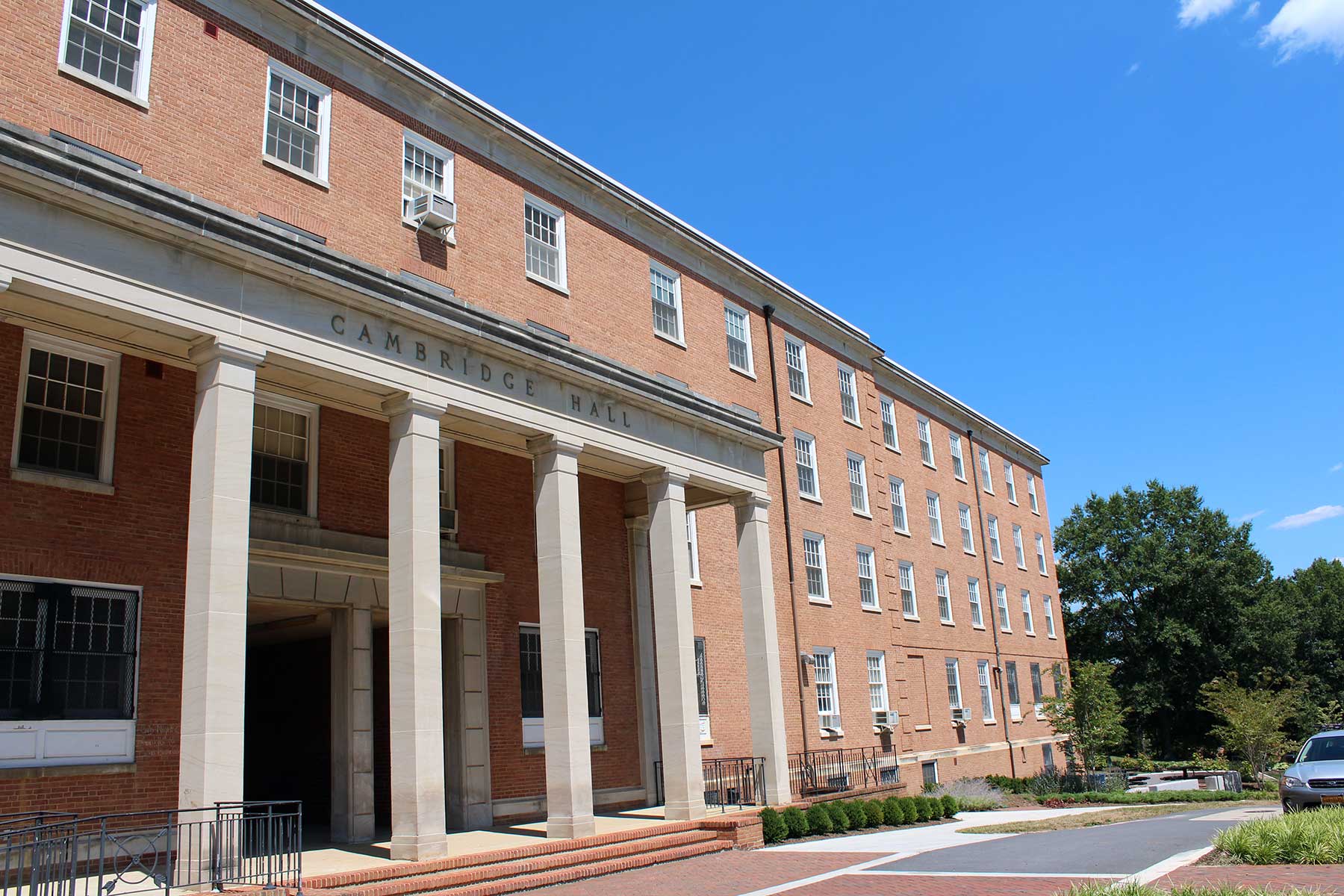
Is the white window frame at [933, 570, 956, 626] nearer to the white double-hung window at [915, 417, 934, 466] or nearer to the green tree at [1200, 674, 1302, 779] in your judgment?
the white double-hung window at [915, 417, 934, 466]

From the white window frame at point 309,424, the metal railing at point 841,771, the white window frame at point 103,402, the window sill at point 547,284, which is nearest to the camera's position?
the white window frame at point 103,402

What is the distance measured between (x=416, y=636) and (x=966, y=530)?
1235 inches

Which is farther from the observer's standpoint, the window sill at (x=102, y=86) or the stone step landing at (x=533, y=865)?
the window sill at (x=102, y=86)

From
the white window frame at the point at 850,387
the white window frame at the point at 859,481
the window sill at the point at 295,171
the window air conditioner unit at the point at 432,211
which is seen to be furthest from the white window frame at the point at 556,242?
the white window frame at the point at 859,481

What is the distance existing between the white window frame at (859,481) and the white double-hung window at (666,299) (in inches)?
360

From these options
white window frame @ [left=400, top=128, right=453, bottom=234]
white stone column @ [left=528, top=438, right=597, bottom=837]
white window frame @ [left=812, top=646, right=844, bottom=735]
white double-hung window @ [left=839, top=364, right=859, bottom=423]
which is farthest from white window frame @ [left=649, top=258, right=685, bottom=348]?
white window frame @ [left=812, top=646, right=844, bottom=735]

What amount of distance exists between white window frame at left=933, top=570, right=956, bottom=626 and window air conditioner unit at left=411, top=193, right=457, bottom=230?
24527mm

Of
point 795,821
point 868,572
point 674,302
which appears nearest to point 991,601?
point 868,572

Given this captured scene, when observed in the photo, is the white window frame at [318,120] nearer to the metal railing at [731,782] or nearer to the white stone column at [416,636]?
the white stone column at [416,636]

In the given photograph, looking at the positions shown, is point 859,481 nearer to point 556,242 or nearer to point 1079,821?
point 1079,821

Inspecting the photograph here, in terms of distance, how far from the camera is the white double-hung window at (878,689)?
100.0 feet

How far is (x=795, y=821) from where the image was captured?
20219 mm

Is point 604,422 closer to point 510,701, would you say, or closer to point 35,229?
point 510,701

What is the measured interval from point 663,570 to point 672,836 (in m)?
4.72
